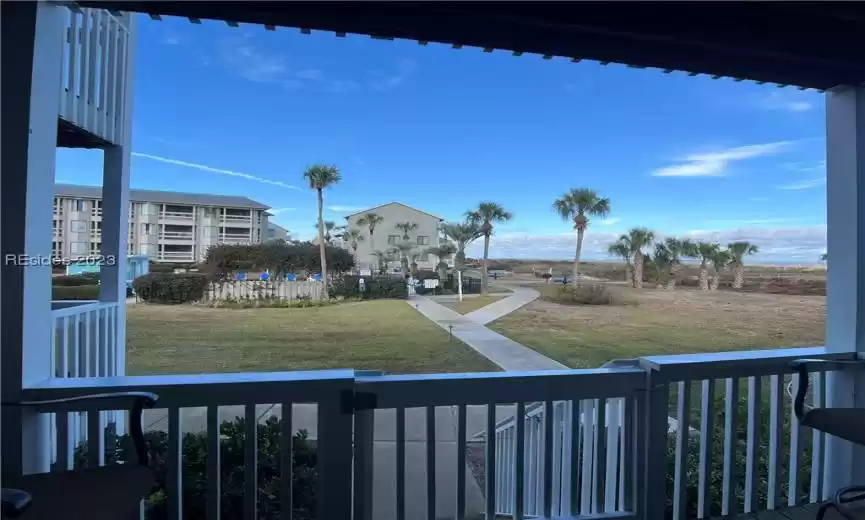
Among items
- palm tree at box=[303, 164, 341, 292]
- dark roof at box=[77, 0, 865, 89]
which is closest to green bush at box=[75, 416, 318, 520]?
dark roof at box=[77, 0, 865, 89]

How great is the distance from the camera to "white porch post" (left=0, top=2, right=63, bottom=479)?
102cm

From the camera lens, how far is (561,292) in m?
7.00

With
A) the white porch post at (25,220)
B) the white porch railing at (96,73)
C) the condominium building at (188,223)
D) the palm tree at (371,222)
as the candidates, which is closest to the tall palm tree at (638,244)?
the palm tree at (371,222)

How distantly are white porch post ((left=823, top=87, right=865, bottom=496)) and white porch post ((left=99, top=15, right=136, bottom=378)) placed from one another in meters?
3.79

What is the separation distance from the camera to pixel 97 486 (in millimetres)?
986

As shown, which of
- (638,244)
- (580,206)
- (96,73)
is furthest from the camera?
(580,206)

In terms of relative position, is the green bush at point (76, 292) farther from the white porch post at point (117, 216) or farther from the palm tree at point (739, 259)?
the palm tree at point (739, 259)

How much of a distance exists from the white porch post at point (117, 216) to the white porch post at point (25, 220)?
1985 millimetres

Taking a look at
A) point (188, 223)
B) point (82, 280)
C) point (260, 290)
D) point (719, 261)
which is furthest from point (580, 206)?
point (82, 280)

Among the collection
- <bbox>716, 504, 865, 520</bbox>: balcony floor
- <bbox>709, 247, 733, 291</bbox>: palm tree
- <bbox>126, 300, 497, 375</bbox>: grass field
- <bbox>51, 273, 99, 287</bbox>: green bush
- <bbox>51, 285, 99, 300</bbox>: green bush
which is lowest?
<bbox>126, 300, 497, 375</bbox>: grass field

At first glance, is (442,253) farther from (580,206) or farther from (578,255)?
(578,255)

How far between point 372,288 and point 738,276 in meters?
6.48

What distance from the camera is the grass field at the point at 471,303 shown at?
7666 mm

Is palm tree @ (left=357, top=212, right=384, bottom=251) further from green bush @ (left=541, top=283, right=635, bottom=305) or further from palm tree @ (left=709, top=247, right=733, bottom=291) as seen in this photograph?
palm tree @ (left=709, top=247, right=733, bottom=291)
